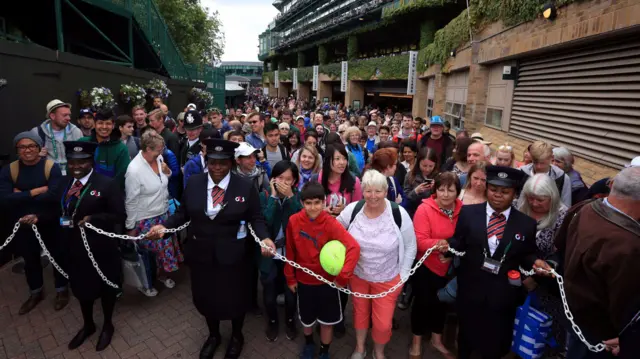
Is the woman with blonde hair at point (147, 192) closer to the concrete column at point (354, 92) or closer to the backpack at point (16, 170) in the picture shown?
the backpack at point (16, 170)

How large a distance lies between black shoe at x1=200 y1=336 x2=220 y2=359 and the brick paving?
0.32 ft

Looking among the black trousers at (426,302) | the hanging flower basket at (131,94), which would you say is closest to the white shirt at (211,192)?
the black trousers at (426,302)

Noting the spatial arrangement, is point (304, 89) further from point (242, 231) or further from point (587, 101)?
point (242, 231)

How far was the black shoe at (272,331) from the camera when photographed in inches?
161

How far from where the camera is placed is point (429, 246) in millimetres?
3484

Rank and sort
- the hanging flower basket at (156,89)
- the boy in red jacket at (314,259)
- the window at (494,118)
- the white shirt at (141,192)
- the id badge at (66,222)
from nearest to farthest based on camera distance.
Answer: the boy in red jacket at (314,259) → the id badge at (66,222) → the white shirt at (141,192) → the window at (494,118) → the hanging flower basket at (156,89)

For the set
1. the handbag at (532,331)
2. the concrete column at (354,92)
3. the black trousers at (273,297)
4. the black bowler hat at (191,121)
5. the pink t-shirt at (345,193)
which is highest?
the concrete column at (354,92)

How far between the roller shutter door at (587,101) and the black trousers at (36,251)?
819 centimetres

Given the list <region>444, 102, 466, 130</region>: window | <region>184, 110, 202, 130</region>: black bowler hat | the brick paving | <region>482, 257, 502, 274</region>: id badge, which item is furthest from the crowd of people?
<region>444, 102, 466, 130</region>: window

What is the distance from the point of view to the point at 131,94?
996 cm

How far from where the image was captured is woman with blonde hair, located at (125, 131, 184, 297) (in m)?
4.31

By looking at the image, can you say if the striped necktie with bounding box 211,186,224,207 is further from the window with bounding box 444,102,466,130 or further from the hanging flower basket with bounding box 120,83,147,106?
the window with bounding box 444,102,466,130

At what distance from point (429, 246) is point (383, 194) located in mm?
723

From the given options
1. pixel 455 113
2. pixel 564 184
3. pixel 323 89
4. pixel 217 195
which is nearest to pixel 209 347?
pixel 217 195
